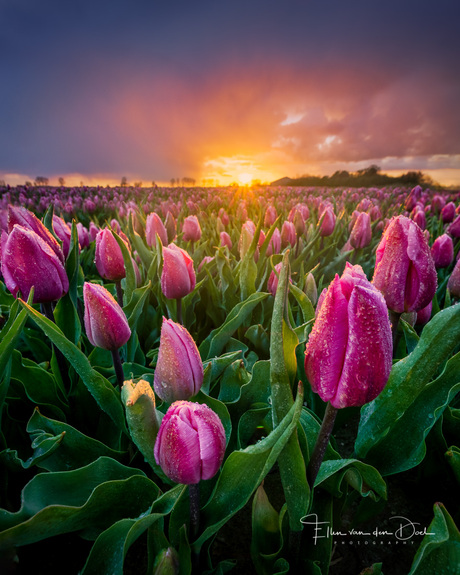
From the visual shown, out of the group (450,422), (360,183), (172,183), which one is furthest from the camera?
(360,183)

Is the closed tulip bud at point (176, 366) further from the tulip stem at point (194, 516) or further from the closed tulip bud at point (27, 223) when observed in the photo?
the closed tulip bud at point (27, 223)

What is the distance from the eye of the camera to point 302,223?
252cm

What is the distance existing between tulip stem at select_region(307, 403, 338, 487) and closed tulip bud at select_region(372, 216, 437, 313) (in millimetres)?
373

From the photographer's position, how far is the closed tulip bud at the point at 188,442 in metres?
0.56

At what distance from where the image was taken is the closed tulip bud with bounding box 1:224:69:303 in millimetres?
903

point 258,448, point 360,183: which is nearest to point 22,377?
point 258,448

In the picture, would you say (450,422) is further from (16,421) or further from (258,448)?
(16,421)

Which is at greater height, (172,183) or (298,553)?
(172,183)

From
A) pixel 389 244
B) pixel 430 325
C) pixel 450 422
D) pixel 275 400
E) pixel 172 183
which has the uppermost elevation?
pixel 172 183

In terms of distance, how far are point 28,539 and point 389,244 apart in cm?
92

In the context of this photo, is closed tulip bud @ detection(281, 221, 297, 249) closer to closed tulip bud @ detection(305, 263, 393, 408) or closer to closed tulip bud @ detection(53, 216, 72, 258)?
closed tulip bud @ detection(53, 216, 72, 258)

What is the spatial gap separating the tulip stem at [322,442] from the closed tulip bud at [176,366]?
0.27 m

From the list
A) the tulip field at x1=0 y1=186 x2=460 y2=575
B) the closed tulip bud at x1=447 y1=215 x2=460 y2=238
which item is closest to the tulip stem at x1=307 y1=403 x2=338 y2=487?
the tulip field at x1=0 y1=186 x2=460 y2=575

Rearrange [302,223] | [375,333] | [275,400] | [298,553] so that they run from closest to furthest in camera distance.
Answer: [375,333] → [275,400] → [298,553] → [302,223]
